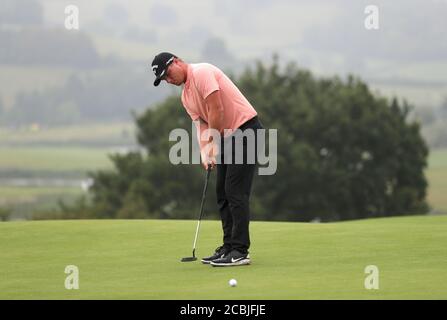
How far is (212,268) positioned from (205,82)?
2032mm

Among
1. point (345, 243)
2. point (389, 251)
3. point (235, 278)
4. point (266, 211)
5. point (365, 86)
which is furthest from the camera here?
point (365, 86)

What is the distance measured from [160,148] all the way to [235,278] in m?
65.9

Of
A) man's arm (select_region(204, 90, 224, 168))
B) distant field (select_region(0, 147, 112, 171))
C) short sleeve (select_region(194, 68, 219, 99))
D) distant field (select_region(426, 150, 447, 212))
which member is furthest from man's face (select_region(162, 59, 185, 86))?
distant field (select_region(0, 147, 112, 171))

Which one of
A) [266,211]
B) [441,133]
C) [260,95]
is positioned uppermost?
[441,133]

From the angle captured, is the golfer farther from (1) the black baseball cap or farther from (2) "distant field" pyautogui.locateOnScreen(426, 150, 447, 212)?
(2) "distant field" pyautogui.locateOnScreen(426, 150, 447, 212)

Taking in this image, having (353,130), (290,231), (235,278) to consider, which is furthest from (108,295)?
(353,130)

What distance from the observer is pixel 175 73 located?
11109 millimetres

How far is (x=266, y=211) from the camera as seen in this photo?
66.3m

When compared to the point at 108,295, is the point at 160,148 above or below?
above

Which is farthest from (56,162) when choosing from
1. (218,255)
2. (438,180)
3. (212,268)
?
(212,268)

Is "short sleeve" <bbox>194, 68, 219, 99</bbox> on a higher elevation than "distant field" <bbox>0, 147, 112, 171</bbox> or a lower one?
lower

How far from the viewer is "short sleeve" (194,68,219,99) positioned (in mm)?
10922

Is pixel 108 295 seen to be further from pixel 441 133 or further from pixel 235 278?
pixel 441 133

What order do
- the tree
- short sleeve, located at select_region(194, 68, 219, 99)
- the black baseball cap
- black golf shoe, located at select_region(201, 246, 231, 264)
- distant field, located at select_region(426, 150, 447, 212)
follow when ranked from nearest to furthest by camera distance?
short sleeve, located at select_region(194, 68, 219, 99) < the black baseball cap < black golf shoe, located at select_region(201, 246, 231, 264) < the tree < distant field, located at select_region(426, 150, 447, 212)
